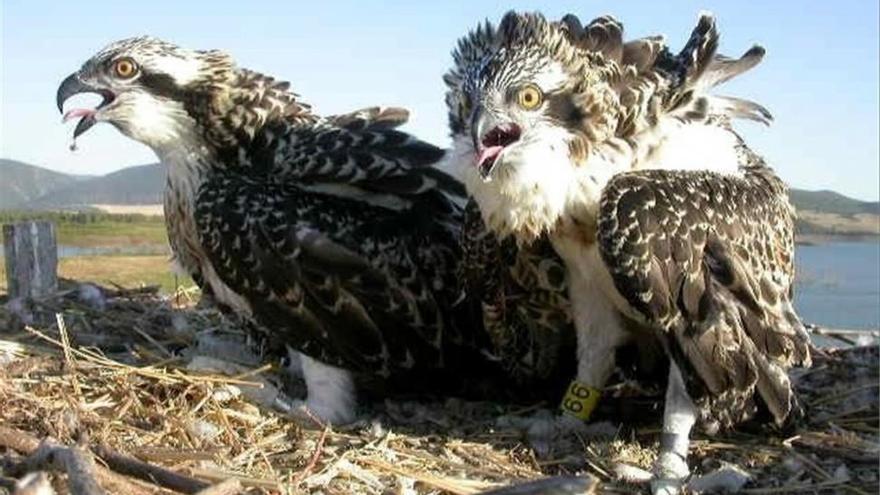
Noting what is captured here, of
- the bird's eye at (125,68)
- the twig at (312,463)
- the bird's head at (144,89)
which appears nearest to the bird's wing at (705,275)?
the twig at (312,463)

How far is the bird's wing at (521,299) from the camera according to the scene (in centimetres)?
511

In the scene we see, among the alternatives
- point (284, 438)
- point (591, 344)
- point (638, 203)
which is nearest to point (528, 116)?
point (638, 203)

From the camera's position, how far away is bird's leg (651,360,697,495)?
4719 mm

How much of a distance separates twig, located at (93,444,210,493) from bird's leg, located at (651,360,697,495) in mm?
2048

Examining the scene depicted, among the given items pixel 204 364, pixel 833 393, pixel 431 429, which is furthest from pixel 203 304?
pixel 833 393

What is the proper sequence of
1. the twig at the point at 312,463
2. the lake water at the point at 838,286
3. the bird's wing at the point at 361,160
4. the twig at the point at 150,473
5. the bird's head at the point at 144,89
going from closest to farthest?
the twig at the point at 150,473 < the twig at the point at 312,463 < the bird's wing at the point at 361,160 < the bird's head at the point at 144,89 < the lake water at the point at 838,286

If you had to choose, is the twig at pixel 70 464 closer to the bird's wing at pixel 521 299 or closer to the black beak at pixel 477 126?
the black beak at pixel 477 126

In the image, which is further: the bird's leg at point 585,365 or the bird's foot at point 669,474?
the bird's leg at point 585,365

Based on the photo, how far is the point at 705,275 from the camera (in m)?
4.59

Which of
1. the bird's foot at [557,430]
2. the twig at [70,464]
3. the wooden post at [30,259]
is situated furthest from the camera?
the wooden post at [30,259]

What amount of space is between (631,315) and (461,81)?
124 centimetres

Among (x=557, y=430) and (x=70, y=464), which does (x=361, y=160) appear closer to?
(x=557, y=430)

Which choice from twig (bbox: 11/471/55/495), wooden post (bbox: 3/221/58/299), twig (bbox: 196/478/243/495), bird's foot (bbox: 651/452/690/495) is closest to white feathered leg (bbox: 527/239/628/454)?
bird's foot (bbox: 651/452/690/495)

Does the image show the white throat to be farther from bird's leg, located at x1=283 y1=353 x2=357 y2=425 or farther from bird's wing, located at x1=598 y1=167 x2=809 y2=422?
bird's leg, located at x1=283 y1=353 x2=357 y2=425
